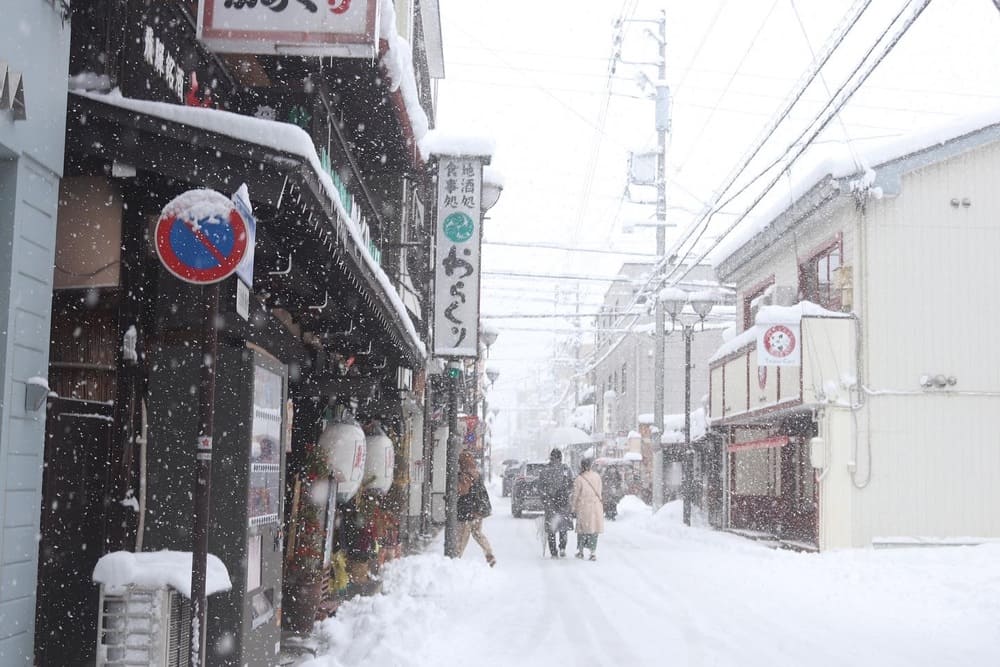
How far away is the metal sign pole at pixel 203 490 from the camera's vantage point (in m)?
5.04

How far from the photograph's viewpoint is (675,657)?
8836 mm

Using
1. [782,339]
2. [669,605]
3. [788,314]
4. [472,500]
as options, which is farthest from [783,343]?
[669,605]

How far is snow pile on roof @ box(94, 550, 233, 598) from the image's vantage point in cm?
586

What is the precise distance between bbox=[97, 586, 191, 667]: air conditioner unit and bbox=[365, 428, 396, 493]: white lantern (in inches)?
270

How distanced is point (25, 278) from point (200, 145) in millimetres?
1203

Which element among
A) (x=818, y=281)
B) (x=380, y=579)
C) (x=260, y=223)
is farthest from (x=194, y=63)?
(x=818, y=281)

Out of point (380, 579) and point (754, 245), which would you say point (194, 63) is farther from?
point (754, 245)

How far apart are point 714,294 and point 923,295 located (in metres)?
6.71

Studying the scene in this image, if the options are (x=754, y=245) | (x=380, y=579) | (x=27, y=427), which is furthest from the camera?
(x=754, y=245)

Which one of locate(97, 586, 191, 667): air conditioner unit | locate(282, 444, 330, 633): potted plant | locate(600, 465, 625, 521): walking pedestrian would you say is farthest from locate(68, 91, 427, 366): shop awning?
locate(600, 465, 625, 521): walking pedestrian

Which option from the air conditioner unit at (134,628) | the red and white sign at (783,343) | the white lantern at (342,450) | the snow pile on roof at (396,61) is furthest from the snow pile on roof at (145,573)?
the red and white sign at (783,343)

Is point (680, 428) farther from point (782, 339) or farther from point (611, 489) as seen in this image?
point (782, 339)

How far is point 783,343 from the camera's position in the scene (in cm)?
2039

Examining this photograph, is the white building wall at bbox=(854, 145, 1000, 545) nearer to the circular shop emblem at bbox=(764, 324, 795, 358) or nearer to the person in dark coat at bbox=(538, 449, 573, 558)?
the circular shop emblem at bbox=(764, 324, 795, 358)
